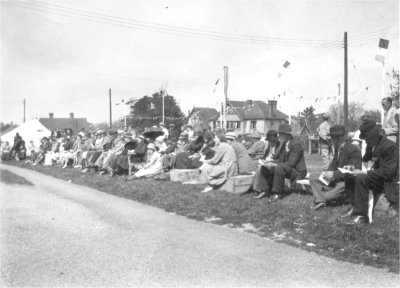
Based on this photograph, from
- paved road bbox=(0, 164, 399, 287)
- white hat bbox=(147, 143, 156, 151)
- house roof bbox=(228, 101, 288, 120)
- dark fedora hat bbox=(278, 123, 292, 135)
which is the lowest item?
paved road bbox=(0, 164, 399, 287)

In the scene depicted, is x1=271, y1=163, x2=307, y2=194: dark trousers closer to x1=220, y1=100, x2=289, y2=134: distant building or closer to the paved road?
the paved road

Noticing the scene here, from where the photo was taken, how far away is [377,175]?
20.9 feet

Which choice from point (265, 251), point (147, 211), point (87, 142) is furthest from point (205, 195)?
point (87, 142)

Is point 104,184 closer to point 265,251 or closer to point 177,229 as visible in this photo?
point 177,229

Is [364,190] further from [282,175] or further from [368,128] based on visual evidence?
[282,175]

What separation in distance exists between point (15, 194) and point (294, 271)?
8.41 metres

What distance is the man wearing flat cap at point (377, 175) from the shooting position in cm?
631

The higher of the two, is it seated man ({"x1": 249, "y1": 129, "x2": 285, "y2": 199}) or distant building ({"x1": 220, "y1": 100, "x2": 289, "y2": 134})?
distant building ({"x1": 220, "y1": 100, "x2": 289, "y2": 134})

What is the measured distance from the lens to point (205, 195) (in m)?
9.75

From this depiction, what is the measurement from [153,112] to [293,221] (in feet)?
219

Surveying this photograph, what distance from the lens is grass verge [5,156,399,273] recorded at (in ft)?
17.9

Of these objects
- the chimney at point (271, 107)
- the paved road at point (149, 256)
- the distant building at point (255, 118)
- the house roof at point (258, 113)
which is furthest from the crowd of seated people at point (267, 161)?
the house roof at point (258, 113)

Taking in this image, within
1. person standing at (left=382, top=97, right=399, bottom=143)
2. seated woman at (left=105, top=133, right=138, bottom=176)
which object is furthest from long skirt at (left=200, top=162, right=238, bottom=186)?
seated woman at (left=105, top=133, right=138, bottom=176)

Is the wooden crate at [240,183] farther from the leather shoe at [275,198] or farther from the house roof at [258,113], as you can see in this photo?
the house roof at [258,113]
